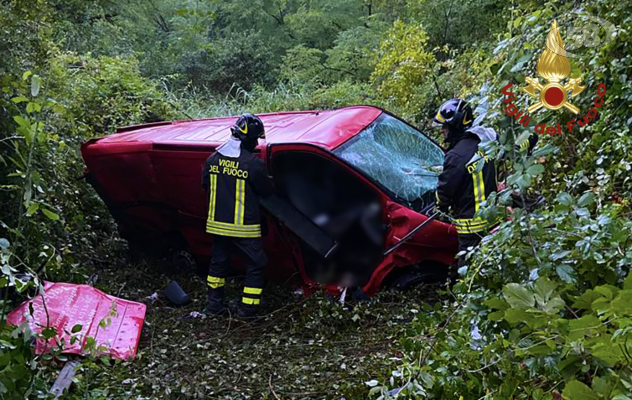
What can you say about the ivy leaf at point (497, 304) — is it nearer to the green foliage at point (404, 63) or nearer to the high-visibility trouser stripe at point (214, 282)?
the high-visibility trouser stripe at point (214, 282)

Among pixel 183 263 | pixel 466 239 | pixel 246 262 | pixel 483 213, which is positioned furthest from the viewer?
pixel 183 263

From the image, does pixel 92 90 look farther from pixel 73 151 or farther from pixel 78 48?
pixel 78 48

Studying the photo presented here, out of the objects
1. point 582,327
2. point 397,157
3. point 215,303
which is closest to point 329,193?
point 397,157

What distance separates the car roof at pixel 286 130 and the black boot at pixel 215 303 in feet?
4.33

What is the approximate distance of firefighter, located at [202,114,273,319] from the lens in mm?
4840

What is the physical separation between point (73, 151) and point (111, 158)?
125 cm

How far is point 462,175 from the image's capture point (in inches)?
168

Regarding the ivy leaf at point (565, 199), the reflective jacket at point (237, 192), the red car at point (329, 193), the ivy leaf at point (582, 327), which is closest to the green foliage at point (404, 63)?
the red car at point (329, 193)

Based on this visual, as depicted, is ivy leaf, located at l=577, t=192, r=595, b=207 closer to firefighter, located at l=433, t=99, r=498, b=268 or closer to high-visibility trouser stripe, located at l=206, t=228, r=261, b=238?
firefighter, located at l=433, t=99, r=498, b=268

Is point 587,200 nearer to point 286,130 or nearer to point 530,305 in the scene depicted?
point 530,305

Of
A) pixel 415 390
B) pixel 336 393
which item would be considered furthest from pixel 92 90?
pixel 415 390

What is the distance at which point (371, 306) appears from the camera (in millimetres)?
4457

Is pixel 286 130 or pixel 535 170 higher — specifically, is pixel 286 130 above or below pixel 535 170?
below

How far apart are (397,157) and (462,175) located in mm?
803
